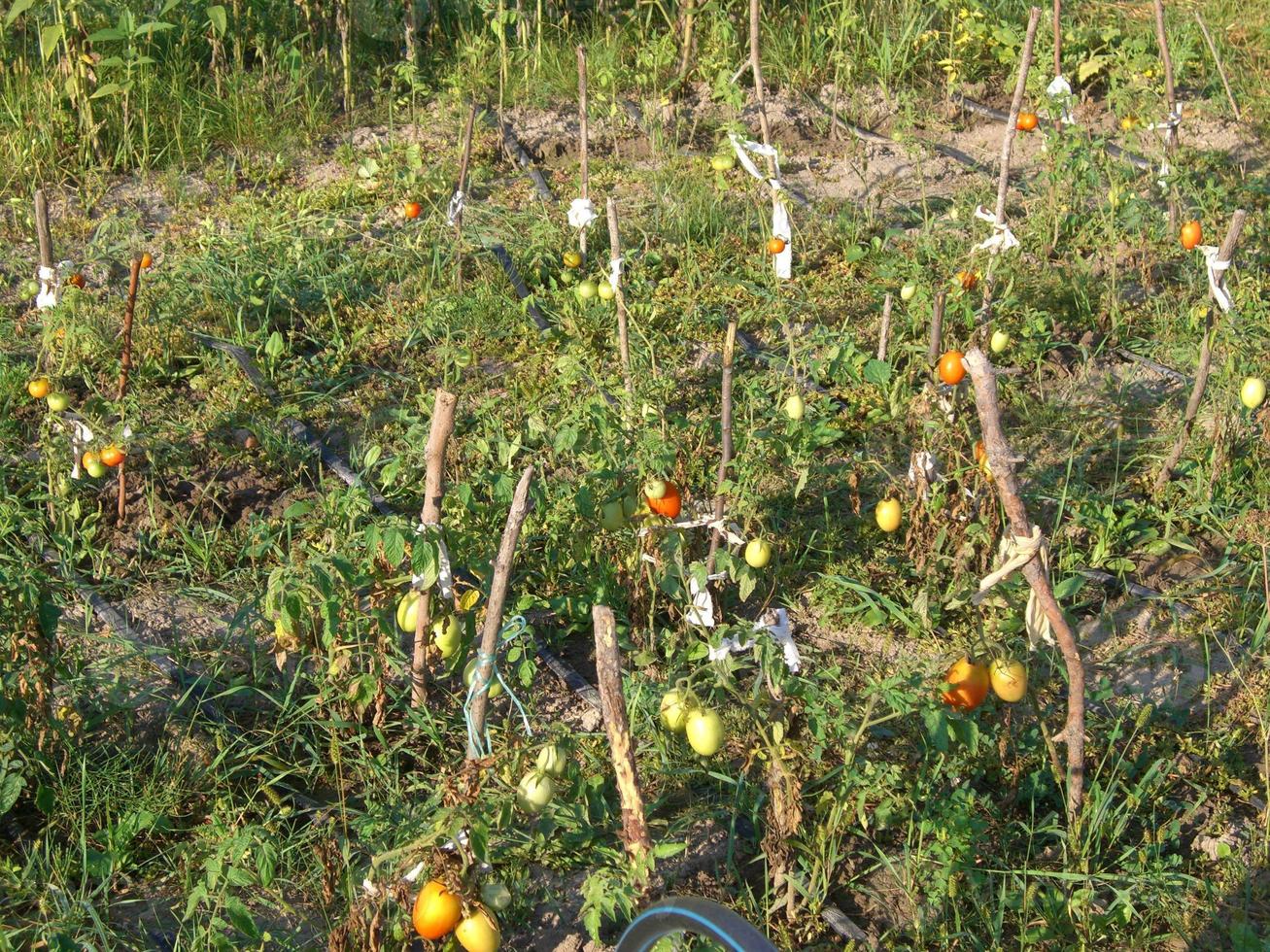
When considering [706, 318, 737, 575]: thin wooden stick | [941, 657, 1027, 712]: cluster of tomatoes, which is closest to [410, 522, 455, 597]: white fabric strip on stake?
[706, 318, 737, 575]: thin wooden stick

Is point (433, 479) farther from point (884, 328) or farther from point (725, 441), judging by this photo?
point (884, 328)

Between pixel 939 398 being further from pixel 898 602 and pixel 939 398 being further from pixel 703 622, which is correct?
pixel 703 622

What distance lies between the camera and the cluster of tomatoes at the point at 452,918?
7.62 feet

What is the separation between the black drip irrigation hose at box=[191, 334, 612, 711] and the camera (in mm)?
3168

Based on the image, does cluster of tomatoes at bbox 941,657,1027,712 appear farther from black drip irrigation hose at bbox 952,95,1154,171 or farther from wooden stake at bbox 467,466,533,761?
black drip irrigation hose at bbox 952,95,1154,171

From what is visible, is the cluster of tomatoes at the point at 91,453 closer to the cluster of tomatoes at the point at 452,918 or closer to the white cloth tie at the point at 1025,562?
the cluster of tomatoes at the point at 452,918

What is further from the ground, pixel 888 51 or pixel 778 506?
pixel 888 51

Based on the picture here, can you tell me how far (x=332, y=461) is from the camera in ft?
12.8

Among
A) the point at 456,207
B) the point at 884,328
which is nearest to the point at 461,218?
the point at 456,207

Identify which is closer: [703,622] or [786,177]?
[703,622]

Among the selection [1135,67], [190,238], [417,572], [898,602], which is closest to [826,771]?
[898,602]

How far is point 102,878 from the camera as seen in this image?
263 centimetres

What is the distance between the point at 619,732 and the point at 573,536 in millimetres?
902

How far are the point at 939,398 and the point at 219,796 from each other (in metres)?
2.04
